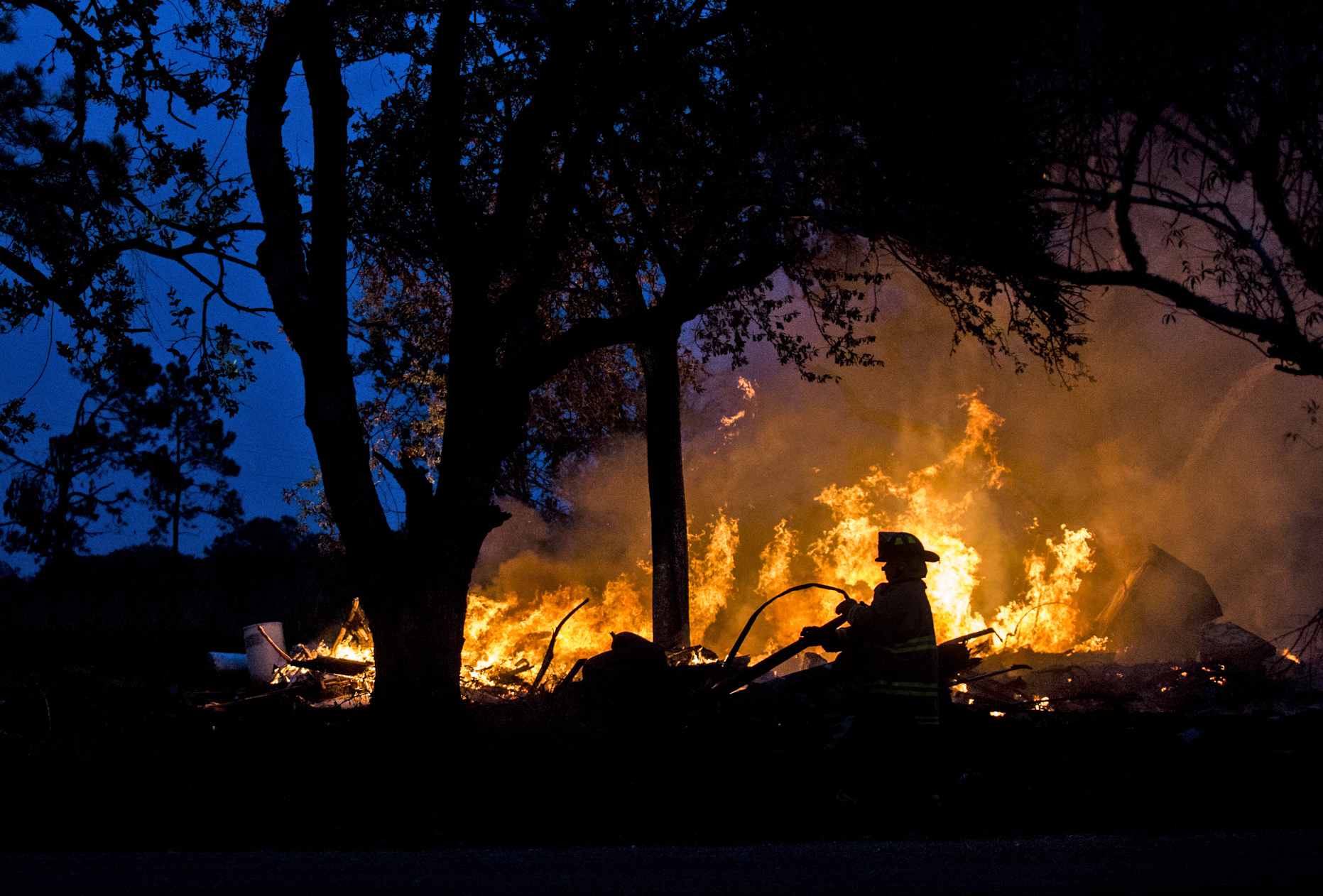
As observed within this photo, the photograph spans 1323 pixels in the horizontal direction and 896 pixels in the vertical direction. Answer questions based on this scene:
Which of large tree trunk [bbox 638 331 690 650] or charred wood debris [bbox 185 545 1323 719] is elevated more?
large tree trunk [bbox 638 331 690 650]

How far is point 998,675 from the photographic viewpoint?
403 inches

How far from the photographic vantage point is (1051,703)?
8055 millimetres

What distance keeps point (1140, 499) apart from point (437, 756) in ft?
48.1

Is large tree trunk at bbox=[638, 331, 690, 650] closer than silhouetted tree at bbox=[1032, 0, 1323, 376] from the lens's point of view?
No

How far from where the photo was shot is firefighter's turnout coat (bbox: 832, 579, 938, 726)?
5.22 m

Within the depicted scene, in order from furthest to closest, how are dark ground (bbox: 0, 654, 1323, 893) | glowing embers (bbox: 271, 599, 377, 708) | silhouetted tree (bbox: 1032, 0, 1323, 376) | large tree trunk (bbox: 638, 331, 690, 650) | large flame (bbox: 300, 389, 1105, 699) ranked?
large flame (bbox: 300, 389, 1105, 699)
large tree trunk (bbox: 638, 331, 690, 650)
glowing embers (bbox: 271, 599, 377, 708)
silhouetted tree (bbox: 1032, 0, 1323, 376)
dark ground (bbox: 0, 654, 1323, 893)

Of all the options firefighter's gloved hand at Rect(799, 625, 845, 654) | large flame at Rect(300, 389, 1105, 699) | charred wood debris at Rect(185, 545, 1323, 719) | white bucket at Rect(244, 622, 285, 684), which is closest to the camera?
firefighter's gloved hand at Rect(799, 625, 845, 654)

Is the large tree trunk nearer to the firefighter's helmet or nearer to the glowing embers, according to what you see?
the glowing embers

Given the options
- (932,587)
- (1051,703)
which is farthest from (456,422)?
(932,587)

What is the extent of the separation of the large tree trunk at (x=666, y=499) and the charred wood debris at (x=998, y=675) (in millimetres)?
981

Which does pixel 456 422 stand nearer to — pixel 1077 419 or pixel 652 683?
pixel 652 683

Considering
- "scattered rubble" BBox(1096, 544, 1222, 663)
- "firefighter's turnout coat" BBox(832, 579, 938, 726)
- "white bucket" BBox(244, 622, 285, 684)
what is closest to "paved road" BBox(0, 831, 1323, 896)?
"firefighter's turnout coat" BBox(832, 579, 938, 726)

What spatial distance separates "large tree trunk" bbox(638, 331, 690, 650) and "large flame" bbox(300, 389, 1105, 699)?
105 inches

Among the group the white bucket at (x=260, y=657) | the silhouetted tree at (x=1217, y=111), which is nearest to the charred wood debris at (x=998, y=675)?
the white bucket at (x=260, y=657)
